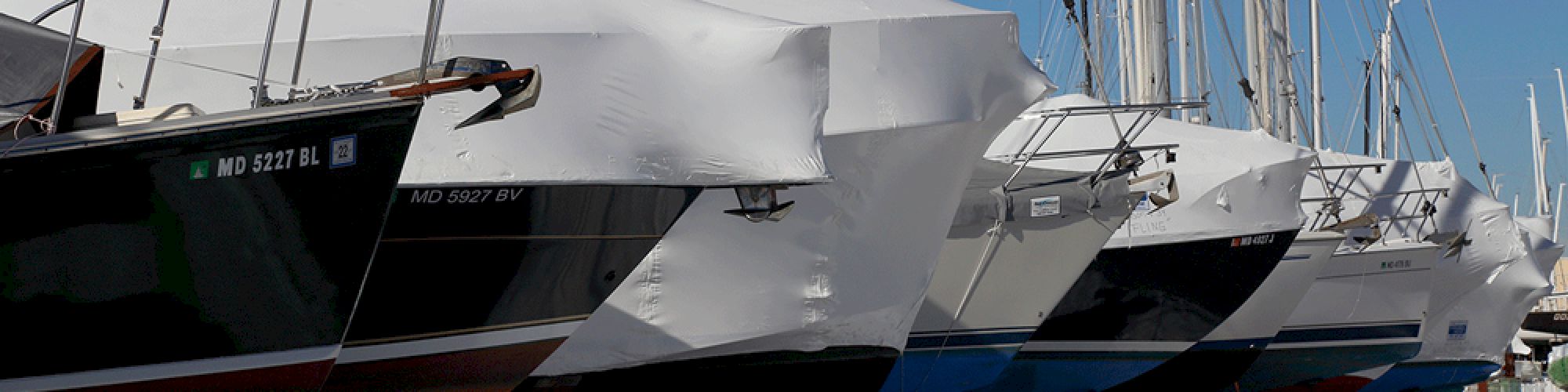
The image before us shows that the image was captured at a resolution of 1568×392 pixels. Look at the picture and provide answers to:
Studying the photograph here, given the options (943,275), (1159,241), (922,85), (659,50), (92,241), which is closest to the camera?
(92,241)

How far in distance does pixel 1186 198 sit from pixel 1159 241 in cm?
55

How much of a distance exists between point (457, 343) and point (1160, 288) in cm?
1028

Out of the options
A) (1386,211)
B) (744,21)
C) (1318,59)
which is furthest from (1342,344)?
(744,21)

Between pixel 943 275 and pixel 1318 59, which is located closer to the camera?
pixel 943 275

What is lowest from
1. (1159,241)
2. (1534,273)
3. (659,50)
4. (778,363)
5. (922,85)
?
(1534,273)

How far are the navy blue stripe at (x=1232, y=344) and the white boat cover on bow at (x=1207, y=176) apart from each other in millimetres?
1877

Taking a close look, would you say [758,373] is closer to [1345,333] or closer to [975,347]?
[975,347]

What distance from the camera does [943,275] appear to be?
1492 centimetres

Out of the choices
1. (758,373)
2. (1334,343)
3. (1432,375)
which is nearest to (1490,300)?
(1432,375)

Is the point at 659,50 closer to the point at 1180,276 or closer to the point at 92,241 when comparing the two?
the point at 92,241

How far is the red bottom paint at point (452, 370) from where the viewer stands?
333 inches

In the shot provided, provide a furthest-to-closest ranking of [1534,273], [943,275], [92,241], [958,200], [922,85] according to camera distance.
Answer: [1534,273], [943,275], [958,200], [922,85], [92,241]

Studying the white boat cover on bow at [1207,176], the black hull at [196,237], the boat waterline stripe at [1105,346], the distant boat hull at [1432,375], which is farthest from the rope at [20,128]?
the distant boat hull at [1432,375]

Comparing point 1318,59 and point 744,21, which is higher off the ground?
point 744,21
